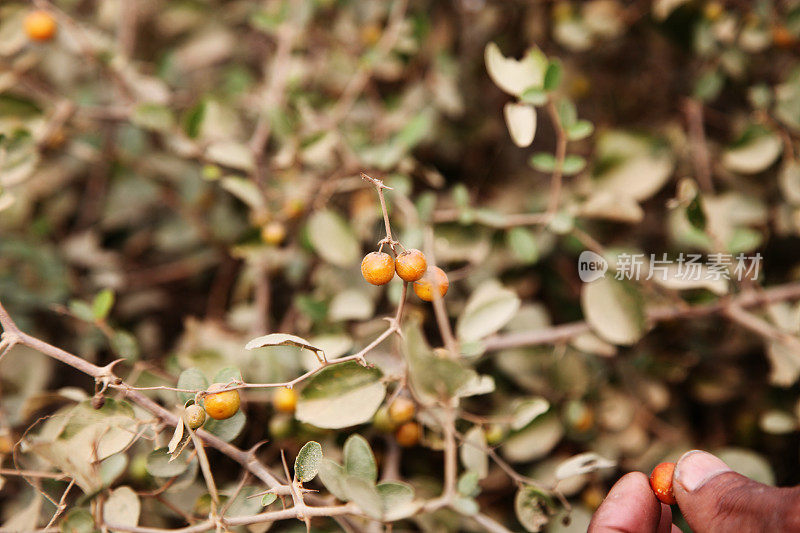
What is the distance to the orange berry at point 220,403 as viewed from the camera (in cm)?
54

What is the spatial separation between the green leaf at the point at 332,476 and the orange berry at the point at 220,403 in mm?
115

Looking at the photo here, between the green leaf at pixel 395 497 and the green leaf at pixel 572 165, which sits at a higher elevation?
the green leaf at pixel 572 165

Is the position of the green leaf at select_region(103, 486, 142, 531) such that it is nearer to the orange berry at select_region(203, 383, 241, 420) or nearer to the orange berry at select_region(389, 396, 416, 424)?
the orange berry at select_region(203, 383, 241, 420)

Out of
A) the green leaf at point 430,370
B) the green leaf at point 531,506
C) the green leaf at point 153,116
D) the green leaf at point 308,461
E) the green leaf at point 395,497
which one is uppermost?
the green leaf at point 153,116

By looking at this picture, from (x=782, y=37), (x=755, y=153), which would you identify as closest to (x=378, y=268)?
(x=755, y=153)

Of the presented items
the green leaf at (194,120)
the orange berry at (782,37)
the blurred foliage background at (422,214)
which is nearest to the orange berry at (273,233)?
the blurred foliage background at (422,214)

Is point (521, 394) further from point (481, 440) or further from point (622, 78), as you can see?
point (622, 78)

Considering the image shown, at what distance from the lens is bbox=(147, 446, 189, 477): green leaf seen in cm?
58

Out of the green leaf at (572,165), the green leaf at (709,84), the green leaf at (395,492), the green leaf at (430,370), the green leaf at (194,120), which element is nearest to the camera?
the green leaf at (430,370)

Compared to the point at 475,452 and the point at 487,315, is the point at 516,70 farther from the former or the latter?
the point at 475,452

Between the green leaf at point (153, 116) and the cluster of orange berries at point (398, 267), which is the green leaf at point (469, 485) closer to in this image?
the cluster of orange berries at point (398, 267)

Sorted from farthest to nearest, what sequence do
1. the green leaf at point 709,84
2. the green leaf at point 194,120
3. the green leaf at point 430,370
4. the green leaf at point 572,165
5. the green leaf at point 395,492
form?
the green leaf at point 709,84 < the green leaf at point 194,120 < the green leaf at point 572,165 < the green leaf at point 395,492 < the green leaf at point 430,370

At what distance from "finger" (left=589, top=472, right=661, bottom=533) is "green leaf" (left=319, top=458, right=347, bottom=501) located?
265 millimetres

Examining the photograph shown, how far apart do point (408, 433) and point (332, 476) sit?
24 centimetres
